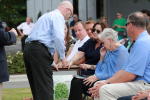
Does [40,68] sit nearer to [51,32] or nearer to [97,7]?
[51,32]

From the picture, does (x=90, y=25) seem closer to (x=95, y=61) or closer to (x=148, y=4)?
(x=95, y=61)

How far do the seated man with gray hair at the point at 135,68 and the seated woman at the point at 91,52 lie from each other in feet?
3.86

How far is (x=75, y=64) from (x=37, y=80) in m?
1.21

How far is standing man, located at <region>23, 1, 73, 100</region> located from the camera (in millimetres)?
3580

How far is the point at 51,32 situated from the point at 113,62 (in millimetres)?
1050

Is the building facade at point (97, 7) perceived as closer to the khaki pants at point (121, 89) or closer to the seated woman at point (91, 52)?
the seated woman at point (91, 52)

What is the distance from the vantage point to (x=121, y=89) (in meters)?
3.08

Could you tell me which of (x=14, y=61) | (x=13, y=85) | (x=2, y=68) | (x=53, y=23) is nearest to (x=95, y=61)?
(x=53, y=23)

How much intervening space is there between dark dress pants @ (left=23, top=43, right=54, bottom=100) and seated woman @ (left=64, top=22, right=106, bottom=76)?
828 mm

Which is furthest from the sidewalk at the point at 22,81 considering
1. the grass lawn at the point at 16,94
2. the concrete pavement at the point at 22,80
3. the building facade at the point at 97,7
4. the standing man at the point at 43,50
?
the building facade at the point at 97,7

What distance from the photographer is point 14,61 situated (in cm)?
858

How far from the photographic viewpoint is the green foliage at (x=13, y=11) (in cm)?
3677

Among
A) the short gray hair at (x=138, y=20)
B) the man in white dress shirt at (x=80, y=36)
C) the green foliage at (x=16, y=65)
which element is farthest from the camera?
the green foliage at (x=16, y=65)

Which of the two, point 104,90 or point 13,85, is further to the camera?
point 13,85
